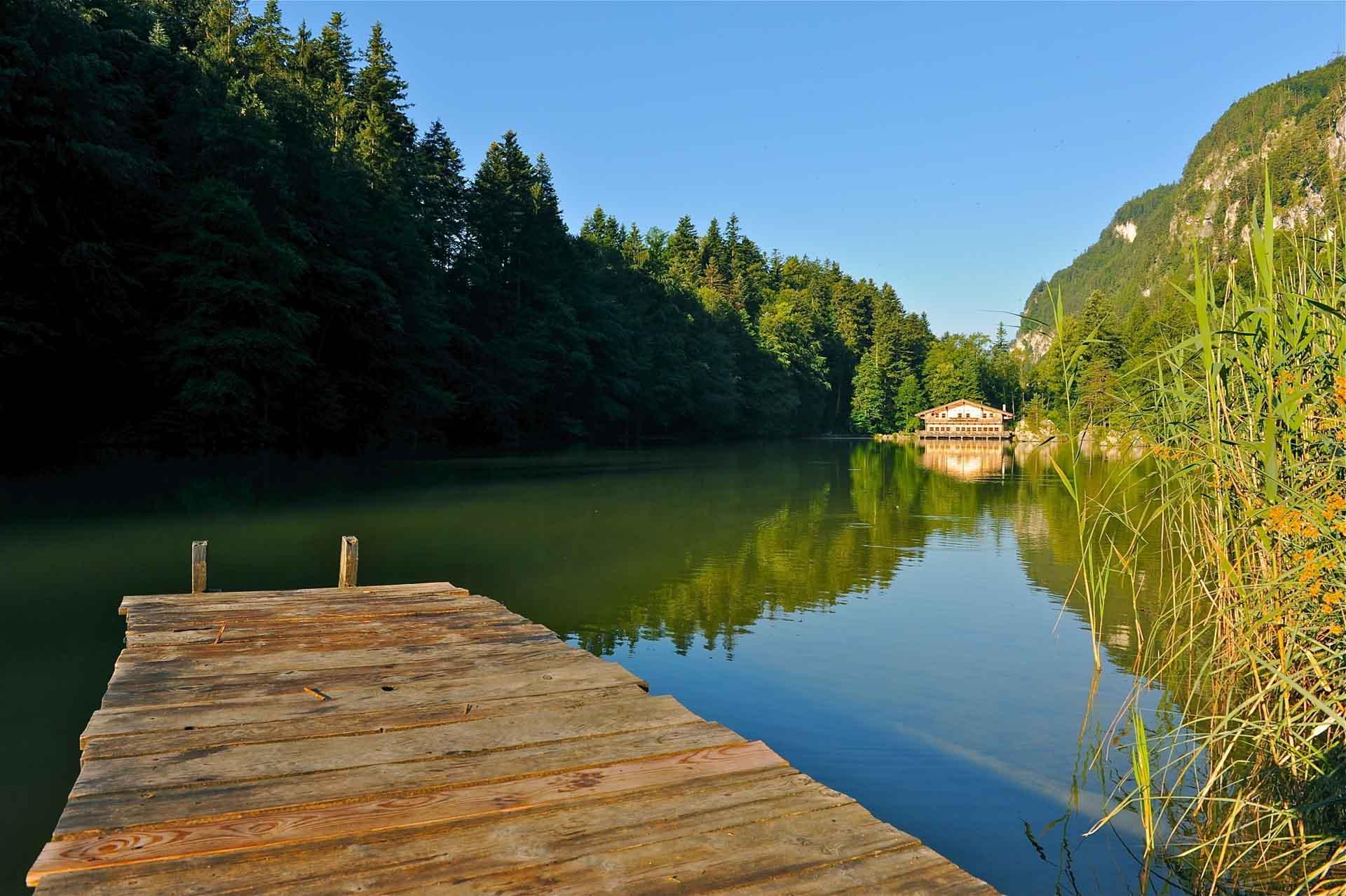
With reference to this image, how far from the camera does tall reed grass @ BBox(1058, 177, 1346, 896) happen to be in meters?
3.07

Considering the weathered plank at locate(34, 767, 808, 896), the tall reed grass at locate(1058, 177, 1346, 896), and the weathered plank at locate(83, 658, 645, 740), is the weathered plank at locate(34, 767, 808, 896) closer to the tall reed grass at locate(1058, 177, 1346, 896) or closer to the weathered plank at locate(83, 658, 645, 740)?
the weathered plank at locate(83, 658, 645, 740)

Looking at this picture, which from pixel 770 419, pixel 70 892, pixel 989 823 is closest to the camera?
pixel 70 892

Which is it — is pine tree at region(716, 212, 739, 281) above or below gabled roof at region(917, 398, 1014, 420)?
above

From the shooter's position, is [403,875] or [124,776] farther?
[124,776]

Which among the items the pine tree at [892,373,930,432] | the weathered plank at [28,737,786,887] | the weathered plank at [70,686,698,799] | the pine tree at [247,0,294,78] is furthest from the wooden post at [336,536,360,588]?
the pine tree at [892,373,930,432]

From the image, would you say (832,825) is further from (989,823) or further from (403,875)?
(989,823)

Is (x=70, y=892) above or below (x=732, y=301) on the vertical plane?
below

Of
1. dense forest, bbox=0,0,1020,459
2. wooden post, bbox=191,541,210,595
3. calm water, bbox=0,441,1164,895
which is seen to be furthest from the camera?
dense forest, bbox=0,0,1020,459

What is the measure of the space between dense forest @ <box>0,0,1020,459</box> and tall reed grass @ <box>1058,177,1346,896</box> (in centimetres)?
2238

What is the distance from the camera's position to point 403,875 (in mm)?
2189

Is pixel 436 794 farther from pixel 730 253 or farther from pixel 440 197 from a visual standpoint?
pixel 730 253

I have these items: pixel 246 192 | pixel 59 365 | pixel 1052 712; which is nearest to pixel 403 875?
pixel 1052 712

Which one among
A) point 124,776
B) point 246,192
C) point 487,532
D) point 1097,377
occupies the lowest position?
point 487,532

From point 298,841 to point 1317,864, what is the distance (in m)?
3.75
